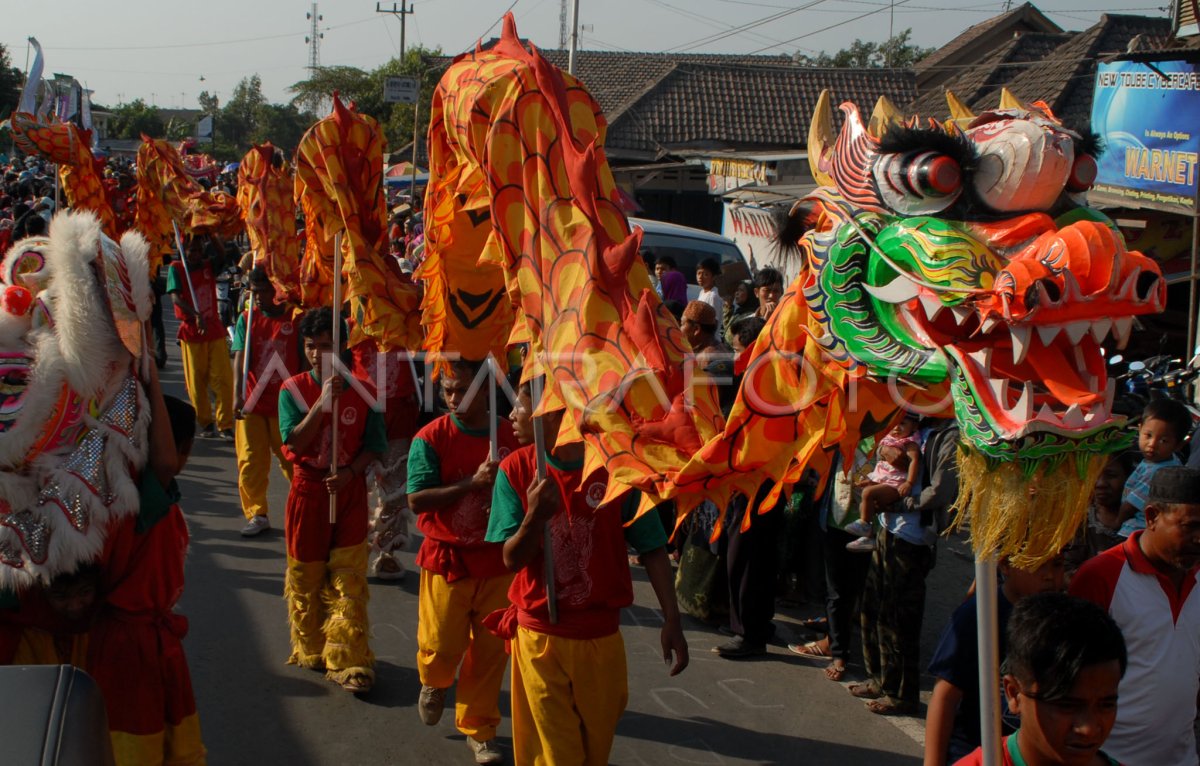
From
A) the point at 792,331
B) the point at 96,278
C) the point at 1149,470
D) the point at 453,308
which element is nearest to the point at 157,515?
the point at 96,278

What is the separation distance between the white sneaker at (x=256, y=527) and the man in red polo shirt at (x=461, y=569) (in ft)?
10.5

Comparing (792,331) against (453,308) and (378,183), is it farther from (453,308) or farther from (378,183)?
(378,183)

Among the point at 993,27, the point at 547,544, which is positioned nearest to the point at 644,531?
the point at 547,544

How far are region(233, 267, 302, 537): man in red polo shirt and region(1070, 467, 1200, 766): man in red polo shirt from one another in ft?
17.4

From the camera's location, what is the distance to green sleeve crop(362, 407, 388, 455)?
5.39 meters

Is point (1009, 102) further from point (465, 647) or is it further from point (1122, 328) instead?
point (465, 647)

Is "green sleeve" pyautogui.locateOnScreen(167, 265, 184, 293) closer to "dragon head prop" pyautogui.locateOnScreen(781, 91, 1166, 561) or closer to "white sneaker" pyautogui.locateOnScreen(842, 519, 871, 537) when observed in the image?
"white sneaker" pyautogui.locateOnScreen(842, 519, 871, 537)

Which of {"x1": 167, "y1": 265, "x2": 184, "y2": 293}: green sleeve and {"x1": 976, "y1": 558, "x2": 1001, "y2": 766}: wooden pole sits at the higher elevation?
{"x1": 167, "y1": 265, "x2": 184, "y2": 293}: green sleeve

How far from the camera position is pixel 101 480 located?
3359 millimetres

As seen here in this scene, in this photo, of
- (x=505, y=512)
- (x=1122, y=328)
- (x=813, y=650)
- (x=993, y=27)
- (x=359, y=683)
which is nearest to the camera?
(x=1122, y=328)

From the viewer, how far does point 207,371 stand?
9.30m

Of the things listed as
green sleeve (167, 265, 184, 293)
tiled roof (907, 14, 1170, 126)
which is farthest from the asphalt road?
tiled roof (907, 14, 1170, 126)

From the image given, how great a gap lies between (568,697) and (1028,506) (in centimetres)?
200

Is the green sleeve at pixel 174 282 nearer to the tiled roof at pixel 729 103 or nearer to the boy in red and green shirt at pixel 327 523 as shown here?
the boy in red and green shirt at pixel 327 523
